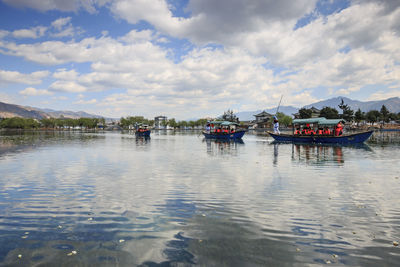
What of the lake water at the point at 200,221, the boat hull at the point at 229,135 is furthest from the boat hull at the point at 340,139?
the lake water at the point at 200,221

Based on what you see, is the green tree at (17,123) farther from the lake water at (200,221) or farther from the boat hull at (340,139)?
the lake water at (200,221)

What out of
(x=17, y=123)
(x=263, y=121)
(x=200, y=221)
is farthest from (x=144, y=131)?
(x=17, y=123)

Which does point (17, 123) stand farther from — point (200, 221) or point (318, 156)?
point (200, 221)

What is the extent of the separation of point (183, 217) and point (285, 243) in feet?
10.4

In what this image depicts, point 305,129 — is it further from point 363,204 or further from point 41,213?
point 41,213

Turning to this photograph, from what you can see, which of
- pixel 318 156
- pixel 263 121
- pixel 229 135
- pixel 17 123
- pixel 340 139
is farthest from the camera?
pixel 263 121

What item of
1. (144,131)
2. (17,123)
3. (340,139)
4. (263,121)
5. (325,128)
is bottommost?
(340,139)

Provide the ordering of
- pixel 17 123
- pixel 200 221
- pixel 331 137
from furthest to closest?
pixel 17 123 < pixel 331 137 < pixel 200 221

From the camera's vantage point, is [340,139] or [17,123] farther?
[17,123]

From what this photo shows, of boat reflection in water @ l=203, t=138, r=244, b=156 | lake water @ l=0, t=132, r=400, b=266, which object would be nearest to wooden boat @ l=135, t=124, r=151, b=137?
boat reflection in water @ l=203, t=138, r=244, b=156

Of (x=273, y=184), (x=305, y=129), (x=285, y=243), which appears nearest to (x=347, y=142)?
(x=305, y=129)

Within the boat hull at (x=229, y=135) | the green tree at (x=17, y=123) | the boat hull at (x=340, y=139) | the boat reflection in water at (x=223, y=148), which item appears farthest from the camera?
the green tree at (x=17, y=123)

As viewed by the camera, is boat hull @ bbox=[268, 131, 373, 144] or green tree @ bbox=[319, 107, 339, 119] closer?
boat hull @ bbox=[268, 131, 373, 144]

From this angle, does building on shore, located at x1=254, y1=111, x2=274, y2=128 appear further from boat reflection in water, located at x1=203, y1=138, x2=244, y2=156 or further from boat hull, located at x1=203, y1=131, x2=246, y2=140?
boat reflection in water, located at x1=203, y1=138, x2=244, y2=156
